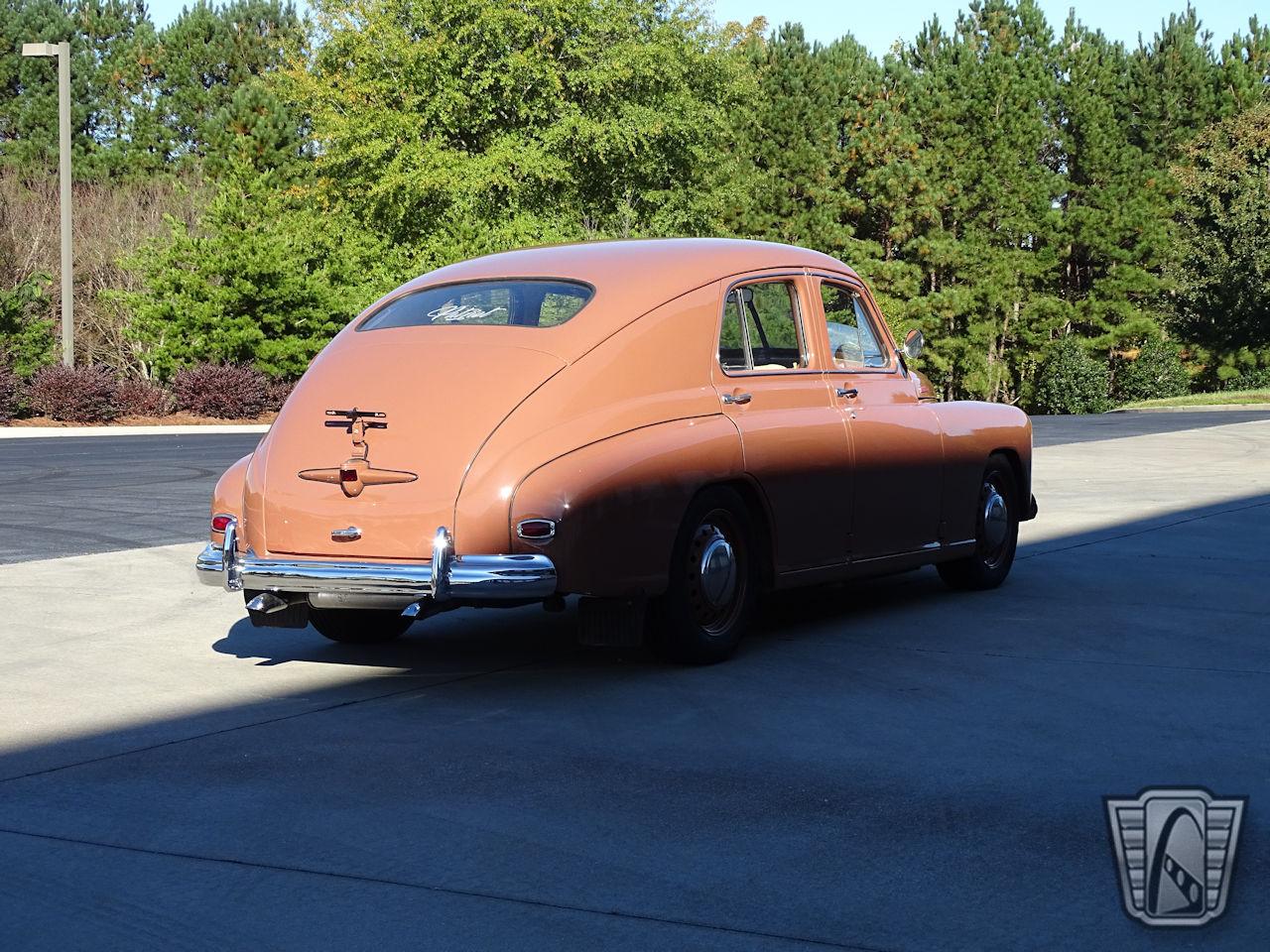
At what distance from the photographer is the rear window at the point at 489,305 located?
7.79 m

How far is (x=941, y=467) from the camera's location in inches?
374

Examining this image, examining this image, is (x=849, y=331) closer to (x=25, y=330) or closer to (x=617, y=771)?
(x=617, y=771)

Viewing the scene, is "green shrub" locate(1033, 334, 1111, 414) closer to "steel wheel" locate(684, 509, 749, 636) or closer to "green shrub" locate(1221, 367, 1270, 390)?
"green shrub" locate(1221, 367, 1270, 390)

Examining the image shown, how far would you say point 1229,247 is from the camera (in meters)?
53.1

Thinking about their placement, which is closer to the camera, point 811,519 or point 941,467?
point 811,519

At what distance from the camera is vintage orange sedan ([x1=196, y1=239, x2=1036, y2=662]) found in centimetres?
696

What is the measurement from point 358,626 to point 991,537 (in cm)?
402

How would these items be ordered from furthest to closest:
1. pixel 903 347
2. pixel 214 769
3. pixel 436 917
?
pixel 903 347 < pixel 214 769 < pixel 436 917

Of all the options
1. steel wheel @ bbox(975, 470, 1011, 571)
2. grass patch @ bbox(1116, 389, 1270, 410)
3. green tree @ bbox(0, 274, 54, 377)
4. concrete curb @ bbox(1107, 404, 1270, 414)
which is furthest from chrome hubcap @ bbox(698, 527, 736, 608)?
grass patch @ bbox(1116, 389, 1270, 410)

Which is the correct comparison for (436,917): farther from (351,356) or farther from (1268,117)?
(1268,117)

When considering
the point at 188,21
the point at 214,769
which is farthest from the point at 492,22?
the point at 214,769

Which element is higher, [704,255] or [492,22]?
[492,22]

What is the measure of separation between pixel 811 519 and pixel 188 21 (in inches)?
2417

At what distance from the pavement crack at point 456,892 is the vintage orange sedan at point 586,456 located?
2158mm
